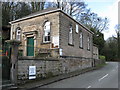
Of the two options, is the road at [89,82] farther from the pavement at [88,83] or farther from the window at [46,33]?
the window at [46,33]

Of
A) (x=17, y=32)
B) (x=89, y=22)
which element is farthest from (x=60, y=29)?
(x=89, y=22)

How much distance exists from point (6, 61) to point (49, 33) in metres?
8.25

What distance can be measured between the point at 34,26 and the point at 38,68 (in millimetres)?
8075

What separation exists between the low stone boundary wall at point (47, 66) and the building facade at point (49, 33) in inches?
37.9

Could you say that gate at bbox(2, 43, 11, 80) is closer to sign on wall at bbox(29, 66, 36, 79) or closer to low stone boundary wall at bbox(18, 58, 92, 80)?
low stone boundary wall at bbox(18, 58, 92, 80)

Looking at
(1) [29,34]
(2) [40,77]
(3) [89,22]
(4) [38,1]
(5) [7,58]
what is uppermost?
(4) [38,1]

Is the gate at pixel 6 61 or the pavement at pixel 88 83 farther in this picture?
the pavement at pixel 88 83

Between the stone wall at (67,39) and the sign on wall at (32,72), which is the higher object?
the stone wall at (67,39)

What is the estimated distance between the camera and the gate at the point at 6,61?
31.4 ft

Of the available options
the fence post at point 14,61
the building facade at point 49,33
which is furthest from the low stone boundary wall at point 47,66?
the building facade at point 49,33

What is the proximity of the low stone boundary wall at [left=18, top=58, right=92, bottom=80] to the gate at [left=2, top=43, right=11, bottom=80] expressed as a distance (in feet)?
2.56

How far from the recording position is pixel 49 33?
57.4 ft

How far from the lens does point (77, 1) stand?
127 feet

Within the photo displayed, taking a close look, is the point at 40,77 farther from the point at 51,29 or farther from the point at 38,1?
the point at 38,1
